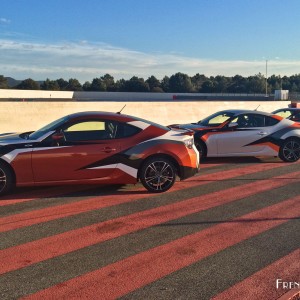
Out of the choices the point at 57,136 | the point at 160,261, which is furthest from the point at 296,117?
the point at 160,261

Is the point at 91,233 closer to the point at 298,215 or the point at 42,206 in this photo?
the point at 42,206

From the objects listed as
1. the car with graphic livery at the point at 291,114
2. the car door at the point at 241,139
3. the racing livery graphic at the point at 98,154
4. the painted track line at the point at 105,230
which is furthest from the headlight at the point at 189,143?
the car with graphic livery at the point at 291,114

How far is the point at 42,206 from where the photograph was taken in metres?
6.35

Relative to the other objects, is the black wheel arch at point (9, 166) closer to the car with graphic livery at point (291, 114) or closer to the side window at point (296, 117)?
the car with graphic livery at point (291, 114)

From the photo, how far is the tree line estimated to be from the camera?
105562mm

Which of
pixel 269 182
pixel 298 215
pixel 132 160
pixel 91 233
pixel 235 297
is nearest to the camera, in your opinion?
pixel 235 297

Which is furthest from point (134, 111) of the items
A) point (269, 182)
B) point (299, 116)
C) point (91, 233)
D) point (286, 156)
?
point (91, 233)

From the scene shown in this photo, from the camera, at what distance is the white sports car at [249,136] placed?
10438 mm

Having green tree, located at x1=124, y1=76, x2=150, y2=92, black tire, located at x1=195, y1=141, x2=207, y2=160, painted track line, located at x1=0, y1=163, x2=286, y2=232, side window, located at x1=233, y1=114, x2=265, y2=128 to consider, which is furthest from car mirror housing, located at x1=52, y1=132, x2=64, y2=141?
green tree, located at x1=124, y1=76, x2=150, y2=92

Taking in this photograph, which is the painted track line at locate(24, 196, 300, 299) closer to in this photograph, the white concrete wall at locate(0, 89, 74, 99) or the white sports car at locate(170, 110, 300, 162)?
the white sports car at locate(170, 110, 300, 162)

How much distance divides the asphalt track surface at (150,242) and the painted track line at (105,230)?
1 cm

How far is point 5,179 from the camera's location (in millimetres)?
6605

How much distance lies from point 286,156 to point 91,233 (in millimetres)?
7213

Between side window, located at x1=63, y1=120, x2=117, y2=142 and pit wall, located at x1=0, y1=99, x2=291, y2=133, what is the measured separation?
26.6 ft
